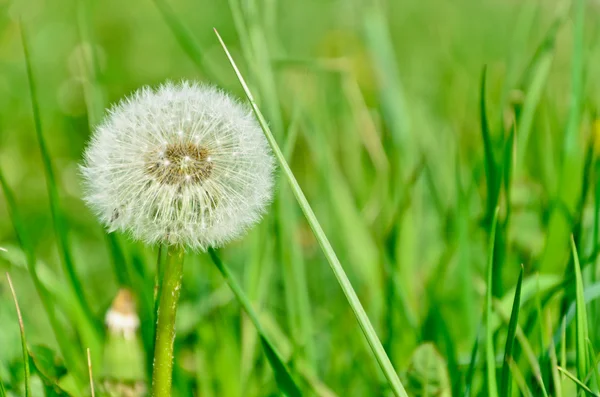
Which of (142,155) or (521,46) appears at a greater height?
(521,46)

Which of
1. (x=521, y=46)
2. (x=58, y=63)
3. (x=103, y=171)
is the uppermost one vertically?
(x=58, y=63)

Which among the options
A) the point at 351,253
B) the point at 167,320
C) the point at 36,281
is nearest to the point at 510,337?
the point at 167,320

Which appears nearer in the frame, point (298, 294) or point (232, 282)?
point (232, 282)

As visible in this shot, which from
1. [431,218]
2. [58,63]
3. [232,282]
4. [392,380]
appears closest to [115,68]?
[58,63]

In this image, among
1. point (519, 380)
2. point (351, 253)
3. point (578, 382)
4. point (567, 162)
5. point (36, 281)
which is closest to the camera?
point (578, 382)

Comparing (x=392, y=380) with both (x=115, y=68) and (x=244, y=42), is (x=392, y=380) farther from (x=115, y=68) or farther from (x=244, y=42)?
(x=115, y=68)

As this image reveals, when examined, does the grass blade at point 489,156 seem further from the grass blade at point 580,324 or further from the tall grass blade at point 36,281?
the tall grass blade at point 36,281

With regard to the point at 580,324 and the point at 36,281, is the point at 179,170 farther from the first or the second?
the point at 580,324
